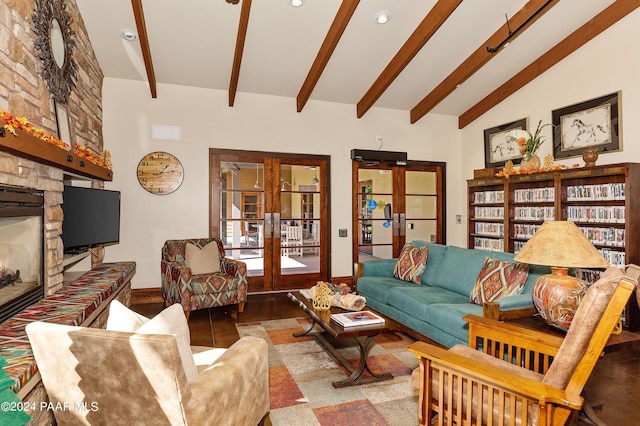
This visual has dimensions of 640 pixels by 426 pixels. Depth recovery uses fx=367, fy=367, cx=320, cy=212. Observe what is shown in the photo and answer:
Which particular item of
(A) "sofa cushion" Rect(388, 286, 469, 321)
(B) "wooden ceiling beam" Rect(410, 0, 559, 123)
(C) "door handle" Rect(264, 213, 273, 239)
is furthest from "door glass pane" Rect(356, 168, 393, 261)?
(A) "sofa cushion" Rect(388, 286, 469, 321)

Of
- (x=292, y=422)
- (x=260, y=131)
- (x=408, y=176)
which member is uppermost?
(x=260, y=131)

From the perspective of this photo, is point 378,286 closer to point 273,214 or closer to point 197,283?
point 197,283

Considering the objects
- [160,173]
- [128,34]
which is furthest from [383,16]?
[160,173]

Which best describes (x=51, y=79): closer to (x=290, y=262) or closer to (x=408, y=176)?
(x=290, y=262)

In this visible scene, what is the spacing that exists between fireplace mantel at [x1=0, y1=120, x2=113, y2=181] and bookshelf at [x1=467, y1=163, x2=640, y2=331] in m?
5.06

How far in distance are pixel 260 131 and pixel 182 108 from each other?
114 centimetres

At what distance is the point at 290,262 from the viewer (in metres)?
5.83

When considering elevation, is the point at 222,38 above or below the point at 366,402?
above

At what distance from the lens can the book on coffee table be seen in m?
2.62

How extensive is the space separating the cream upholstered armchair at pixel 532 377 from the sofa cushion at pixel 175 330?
1.04m

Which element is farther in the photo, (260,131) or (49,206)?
(260,131)

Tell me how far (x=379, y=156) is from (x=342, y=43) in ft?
6.81

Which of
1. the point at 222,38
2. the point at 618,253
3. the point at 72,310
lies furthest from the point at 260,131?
the point at 618,253

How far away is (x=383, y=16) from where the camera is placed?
13.5ft
